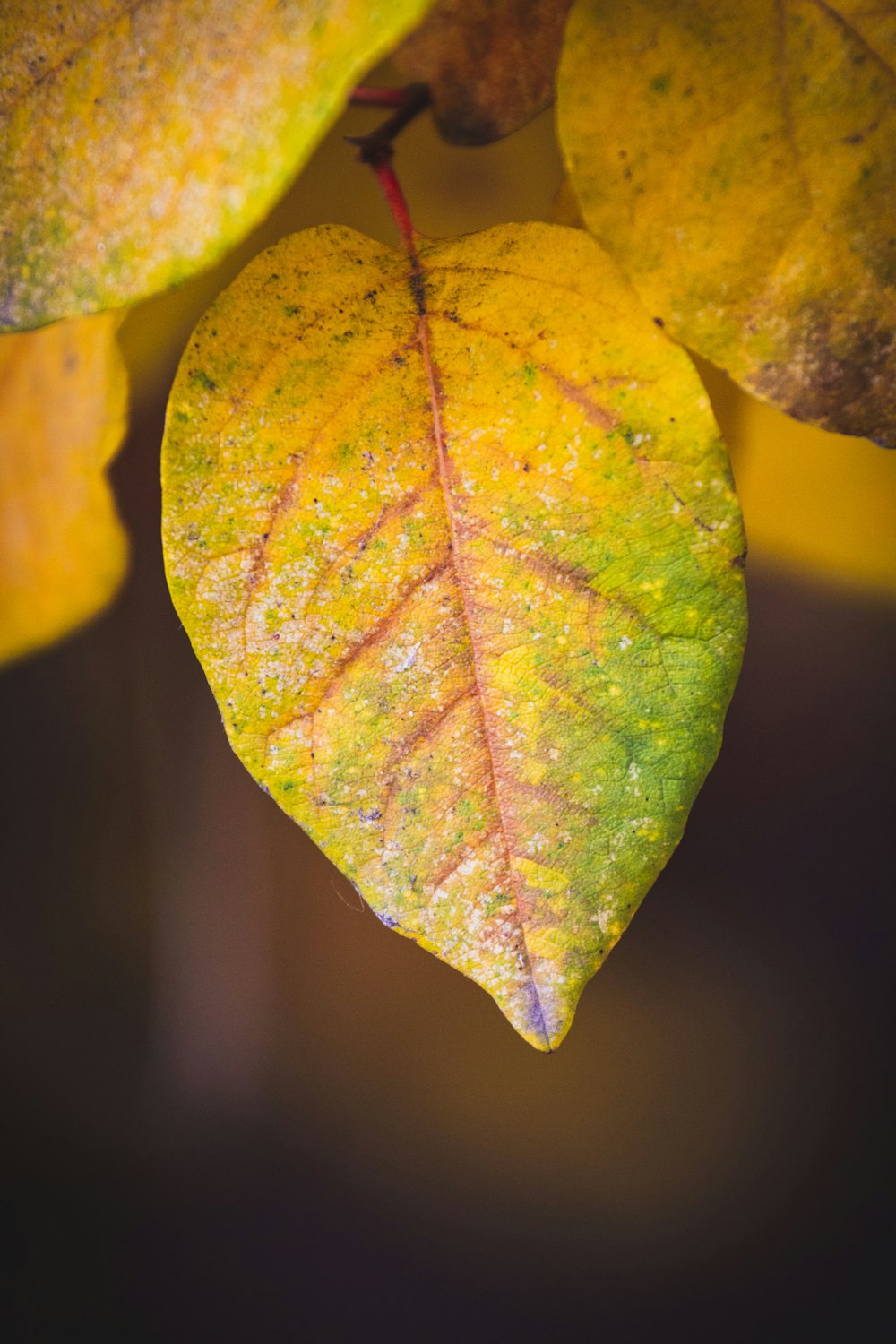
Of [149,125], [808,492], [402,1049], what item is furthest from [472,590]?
[402,1049]

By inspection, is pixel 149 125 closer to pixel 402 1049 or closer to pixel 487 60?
pixel 487 60

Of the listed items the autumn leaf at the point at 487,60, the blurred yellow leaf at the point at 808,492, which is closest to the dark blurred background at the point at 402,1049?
the blurred yellow leaf at the point at 808,492

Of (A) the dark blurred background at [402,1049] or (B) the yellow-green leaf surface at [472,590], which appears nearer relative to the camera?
(B) the yellow-green leaf surface at [472,590]

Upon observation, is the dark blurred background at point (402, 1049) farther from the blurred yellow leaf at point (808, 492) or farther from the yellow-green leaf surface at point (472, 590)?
the yellow-green leaf surface at point (472, 590)

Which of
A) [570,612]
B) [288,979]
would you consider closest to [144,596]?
[288,979]

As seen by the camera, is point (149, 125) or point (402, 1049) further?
point (402, 1049)

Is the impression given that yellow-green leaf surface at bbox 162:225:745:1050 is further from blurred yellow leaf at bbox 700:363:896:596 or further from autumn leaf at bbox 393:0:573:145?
blurred yellow leaf at bbox 700:363:896:596
